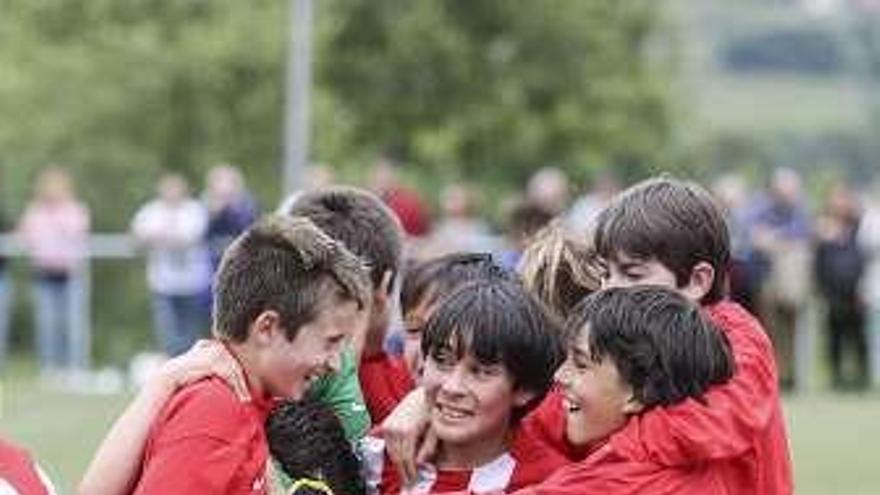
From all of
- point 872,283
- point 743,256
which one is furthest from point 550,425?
point 872,283

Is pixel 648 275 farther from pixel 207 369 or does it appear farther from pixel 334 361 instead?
pixel 207 369

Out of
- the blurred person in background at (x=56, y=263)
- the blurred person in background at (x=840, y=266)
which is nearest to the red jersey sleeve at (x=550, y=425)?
the blurred person in background at (x=56, y=263)

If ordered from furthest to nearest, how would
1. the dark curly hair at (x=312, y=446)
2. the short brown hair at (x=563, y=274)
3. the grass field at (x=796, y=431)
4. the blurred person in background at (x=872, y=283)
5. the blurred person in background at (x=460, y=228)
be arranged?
the blurred person in background at (x=872, y=283) < the blurred person in background at (x=460, y=228) < the grass field at (x=796, y=431) < the short brown hair at (x=563, y=274) < the dark curly hair at (x=312, y=446)

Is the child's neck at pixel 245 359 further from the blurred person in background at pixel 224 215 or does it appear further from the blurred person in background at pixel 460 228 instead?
the blurred person in background at pixel 460 228

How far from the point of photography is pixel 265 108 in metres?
40.2

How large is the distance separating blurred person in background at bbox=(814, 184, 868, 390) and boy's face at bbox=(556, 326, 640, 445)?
18625 mm

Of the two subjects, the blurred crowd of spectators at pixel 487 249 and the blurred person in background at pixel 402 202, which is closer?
the blurred person in background at pixel 402 202

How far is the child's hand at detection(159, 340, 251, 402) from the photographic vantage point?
195 inches

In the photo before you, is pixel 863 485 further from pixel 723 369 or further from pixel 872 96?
pixel 872 96

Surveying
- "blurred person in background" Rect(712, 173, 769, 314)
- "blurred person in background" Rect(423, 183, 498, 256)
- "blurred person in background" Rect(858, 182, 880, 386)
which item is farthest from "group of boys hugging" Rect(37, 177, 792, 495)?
"blurred person in background" Rect(858, 182, 880, 386)

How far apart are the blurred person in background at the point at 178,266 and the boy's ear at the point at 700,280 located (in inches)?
656

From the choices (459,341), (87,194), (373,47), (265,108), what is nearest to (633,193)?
(459,341)

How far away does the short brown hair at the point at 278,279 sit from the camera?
498cm

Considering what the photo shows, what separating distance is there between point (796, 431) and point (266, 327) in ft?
45.1
